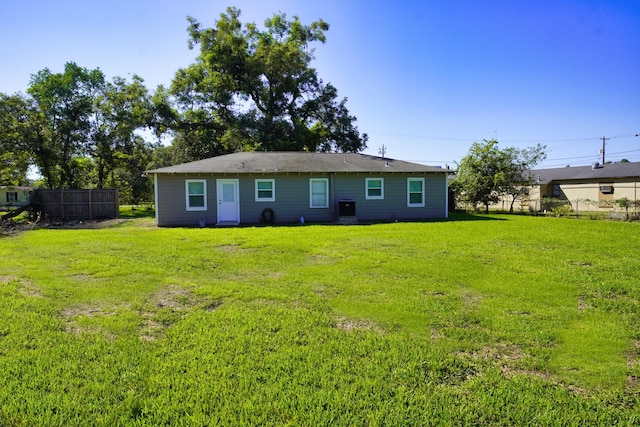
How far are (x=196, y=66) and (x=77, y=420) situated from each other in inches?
1184

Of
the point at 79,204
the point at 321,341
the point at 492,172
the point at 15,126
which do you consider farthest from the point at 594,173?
the point at 15,126

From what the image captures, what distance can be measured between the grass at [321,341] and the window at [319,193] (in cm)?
926

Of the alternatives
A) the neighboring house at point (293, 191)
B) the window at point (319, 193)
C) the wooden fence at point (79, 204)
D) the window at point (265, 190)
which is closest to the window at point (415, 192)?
the neighboring house at point (293, 191)

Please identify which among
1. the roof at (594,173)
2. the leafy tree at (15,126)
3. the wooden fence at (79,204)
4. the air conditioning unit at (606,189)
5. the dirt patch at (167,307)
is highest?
the leafy tree at (15,126)

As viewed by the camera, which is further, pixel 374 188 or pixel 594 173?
pixel 594 173

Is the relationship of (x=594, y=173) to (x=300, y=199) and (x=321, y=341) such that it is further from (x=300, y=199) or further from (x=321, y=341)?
(x=321, y=341)

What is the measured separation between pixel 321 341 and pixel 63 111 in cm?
3097

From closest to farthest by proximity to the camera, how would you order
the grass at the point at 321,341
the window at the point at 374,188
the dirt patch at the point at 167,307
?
the grass at the point at 321,341
the dirt patch at the point at 167,307
the window at the point at 374,188


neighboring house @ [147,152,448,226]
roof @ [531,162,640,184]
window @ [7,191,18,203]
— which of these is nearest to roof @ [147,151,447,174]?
neighboring house @ [147,152,448,226]

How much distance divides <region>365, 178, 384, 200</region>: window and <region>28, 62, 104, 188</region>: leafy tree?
22250 millimetres

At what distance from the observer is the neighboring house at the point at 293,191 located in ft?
52.5

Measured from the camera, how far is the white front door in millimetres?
16297

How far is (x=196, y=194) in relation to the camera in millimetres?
16141

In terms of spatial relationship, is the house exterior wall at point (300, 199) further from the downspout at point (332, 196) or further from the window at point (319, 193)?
the window at point (319, 193)
